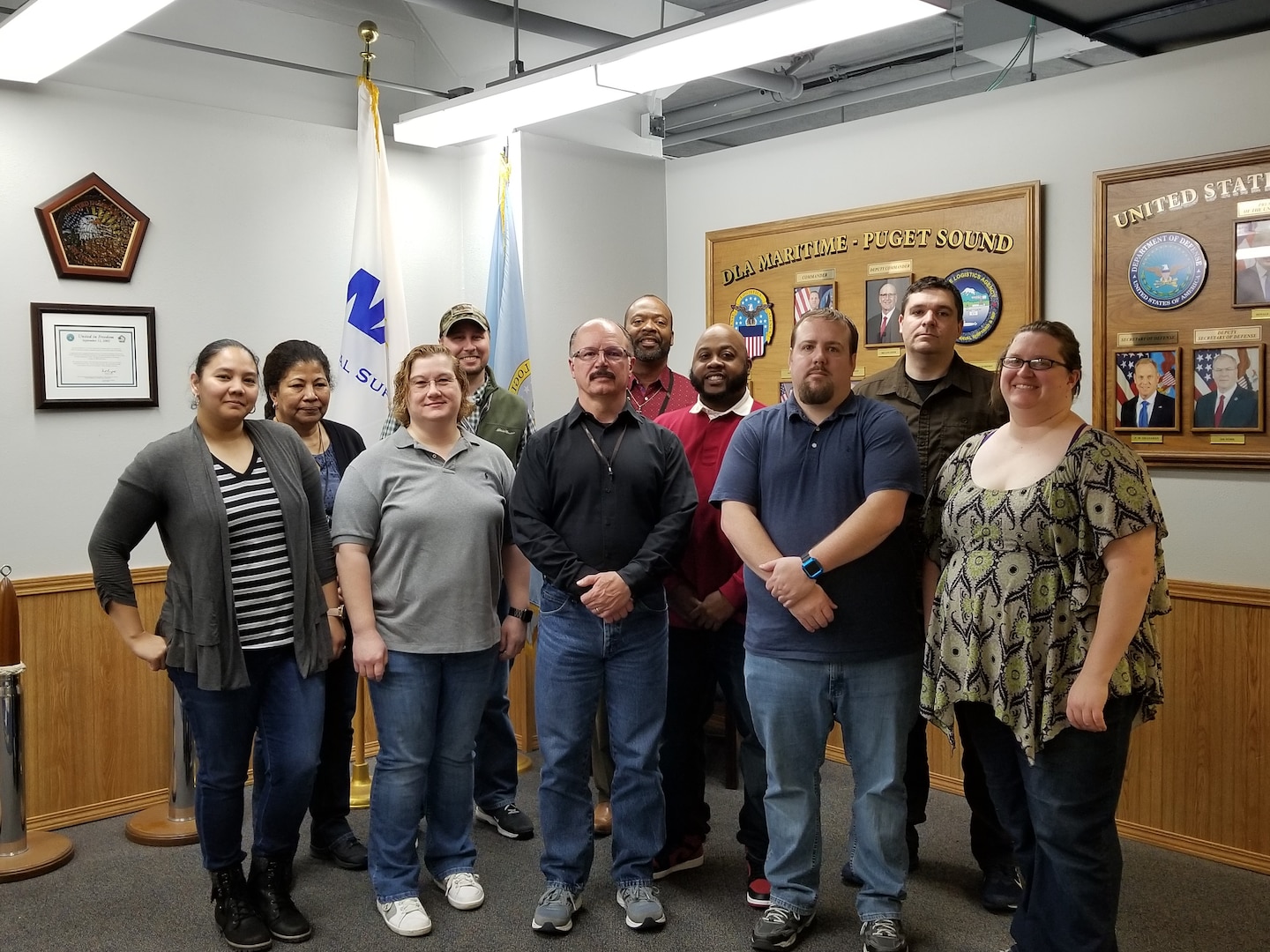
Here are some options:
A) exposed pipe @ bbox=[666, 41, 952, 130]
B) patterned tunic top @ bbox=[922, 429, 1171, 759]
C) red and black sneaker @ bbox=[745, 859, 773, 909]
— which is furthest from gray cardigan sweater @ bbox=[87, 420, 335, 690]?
exposed pipe @ bbox=[666, 41, 952, 130]

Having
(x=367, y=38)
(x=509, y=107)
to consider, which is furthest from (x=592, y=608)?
(x=367, y=38)

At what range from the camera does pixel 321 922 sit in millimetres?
3037

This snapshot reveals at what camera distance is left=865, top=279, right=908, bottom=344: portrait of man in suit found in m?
4.16

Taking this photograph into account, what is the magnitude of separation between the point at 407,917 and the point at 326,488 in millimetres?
1197

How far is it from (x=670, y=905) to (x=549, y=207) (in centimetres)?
Result: 282

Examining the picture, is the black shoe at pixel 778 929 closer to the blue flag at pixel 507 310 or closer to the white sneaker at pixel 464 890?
the white sneaker at pixel 464 890

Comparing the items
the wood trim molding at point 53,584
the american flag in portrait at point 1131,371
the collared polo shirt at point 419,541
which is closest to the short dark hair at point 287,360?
the collared polo shirt at point 419,541

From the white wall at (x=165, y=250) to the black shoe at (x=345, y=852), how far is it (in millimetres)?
1277

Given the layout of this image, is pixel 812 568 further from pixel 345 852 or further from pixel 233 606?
pixel 345 852

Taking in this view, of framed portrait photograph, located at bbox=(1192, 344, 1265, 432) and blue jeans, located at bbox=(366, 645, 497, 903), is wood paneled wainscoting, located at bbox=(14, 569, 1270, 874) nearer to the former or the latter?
framed portrait photograph, located at bbox=(1192, 344, 1265, 432)

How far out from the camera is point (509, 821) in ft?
11.9

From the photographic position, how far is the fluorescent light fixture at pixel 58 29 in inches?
115

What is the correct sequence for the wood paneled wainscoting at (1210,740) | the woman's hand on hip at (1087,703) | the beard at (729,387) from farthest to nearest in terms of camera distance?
1. the wood paneled wainscoting at (1210,740)
2. the beard at (729,387)
3. the woman's hand on hip at (1087,703)

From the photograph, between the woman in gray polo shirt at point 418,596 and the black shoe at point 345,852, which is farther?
the black shoe at point 345,852
